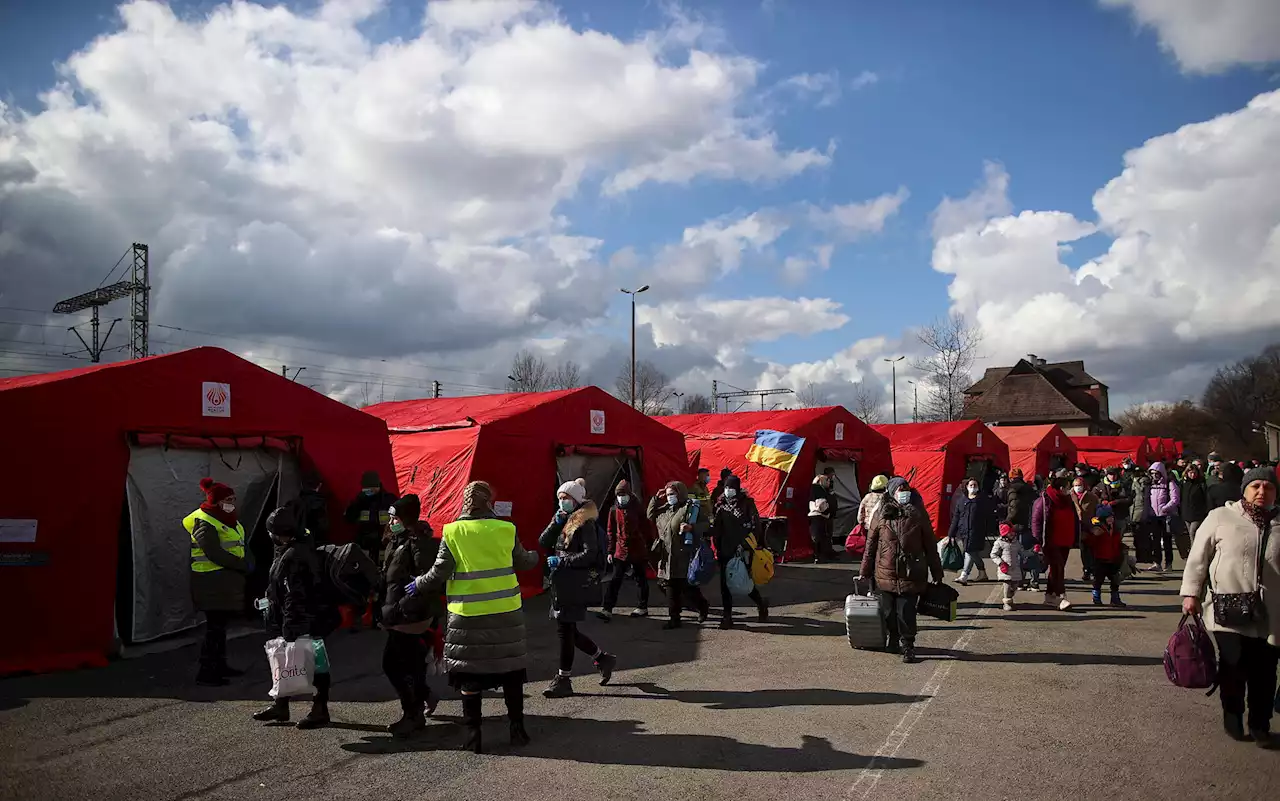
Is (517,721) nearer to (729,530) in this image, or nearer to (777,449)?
(729,530)

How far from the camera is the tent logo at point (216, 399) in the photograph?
9.58 metres

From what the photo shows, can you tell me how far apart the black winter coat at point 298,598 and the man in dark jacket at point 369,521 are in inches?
159

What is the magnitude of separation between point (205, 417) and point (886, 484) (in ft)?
25.6

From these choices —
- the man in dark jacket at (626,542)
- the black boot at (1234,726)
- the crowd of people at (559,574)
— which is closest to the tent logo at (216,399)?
the crowd of people at (559,574)

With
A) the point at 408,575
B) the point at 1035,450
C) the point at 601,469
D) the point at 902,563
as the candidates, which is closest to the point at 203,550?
the point at 408,575

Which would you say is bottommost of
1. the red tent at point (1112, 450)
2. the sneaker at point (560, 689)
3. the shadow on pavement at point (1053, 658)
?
the shadow on pavement at point (1053, 658)

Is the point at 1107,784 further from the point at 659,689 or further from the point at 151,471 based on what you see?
the point at 151,471

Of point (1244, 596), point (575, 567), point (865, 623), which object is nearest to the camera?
point (1244, 596)

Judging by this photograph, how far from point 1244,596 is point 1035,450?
76.0ft

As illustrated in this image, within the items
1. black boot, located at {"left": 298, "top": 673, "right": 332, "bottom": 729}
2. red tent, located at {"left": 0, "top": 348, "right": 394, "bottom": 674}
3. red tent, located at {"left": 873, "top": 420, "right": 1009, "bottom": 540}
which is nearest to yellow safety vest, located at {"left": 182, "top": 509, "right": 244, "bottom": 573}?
red tent, located at {"left": 0, "top": 348, "right": 394, "bottom": 674}

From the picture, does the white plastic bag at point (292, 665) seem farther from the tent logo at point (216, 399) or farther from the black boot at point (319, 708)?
the tent logo at point (216, 399)

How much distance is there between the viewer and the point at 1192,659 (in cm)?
548

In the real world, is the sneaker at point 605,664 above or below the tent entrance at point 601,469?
below

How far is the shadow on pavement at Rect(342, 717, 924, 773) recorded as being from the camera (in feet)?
17.2
